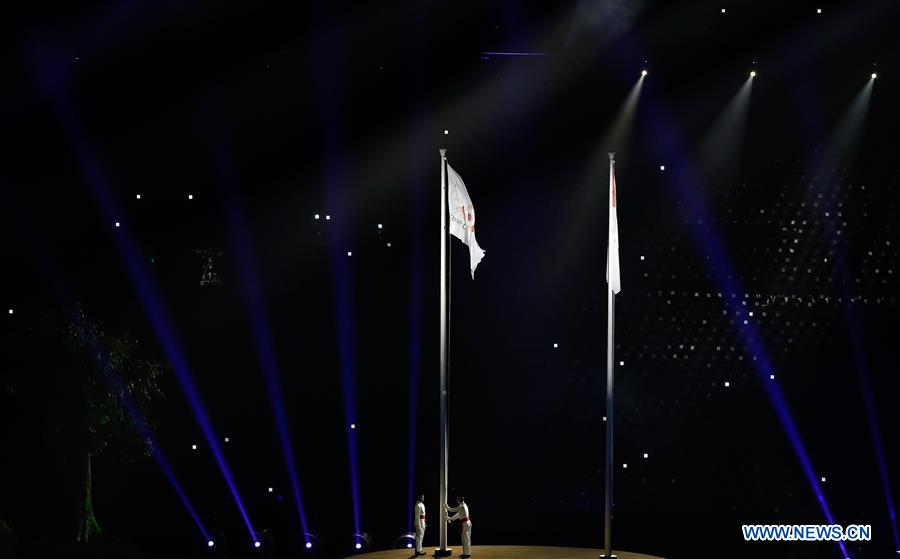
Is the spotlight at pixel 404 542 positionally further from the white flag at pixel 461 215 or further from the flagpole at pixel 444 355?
the white flag at pixel 461 215

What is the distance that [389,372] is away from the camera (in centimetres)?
2289

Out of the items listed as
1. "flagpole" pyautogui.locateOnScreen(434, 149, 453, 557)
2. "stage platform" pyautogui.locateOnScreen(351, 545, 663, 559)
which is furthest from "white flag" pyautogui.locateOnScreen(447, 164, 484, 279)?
"stage platform" pyautogui.locateOnScreen(351, 545, 663, 559)

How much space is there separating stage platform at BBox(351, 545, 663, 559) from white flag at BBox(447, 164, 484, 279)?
4.90m

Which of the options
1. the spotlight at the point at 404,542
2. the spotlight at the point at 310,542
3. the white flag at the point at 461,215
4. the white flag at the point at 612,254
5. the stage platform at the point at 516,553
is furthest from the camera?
the spotlight at the point at 310,542

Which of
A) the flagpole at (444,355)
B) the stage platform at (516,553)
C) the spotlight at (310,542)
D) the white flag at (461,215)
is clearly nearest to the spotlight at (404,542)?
the stage platform at (516,553)

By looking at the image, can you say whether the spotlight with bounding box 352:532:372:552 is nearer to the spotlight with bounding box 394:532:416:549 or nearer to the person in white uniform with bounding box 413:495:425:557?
the spotlight with bounding box 394:532:416:549

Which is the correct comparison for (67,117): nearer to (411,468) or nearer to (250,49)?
(250,49)

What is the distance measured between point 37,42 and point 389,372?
9245 mm

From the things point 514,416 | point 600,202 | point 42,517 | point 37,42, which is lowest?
point 42,517

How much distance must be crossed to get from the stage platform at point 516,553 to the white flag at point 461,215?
4897mm

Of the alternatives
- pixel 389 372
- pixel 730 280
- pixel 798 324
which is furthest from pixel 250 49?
pixel 798 324

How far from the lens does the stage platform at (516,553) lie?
64.3 feet

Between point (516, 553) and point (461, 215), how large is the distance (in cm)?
610

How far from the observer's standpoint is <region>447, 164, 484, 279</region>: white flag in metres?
18.8
